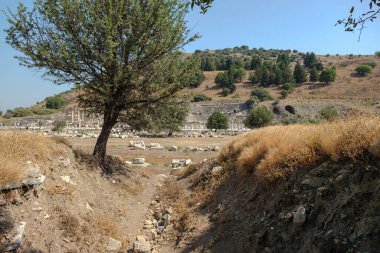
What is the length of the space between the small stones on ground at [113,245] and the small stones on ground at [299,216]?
201 inches

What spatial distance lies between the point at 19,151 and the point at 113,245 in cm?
409

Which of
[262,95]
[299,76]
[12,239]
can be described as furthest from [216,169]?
[299,76]

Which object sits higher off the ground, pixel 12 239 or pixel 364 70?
pixel 364 70

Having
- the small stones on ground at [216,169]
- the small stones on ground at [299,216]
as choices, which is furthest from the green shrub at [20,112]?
the small stones on ground at [299,216]

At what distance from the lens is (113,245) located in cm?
941

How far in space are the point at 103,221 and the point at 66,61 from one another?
23.7 ft

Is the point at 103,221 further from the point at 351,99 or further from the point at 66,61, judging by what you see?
the point at 351,99

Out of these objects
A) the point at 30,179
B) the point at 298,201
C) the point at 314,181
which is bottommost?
the point at 298,201

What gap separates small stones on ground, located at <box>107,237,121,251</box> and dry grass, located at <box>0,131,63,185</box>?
119 inches

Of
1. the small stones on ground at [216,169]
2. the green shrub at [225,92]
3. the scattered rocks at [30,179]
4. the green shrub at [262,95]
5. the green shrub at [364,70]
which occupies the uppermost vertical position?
the green shrub at [364,70]

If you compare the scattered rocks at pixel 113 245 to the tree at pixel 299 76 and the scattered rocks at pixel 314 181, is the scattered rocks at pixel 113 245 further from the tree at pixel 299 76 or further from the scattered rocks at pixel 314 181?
the tree at pixel 299 76

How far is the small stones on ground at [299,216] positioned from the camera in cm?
680

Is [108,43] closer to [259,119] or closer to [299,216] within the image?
[299,216]

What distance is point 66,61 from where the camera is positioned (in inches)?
555
